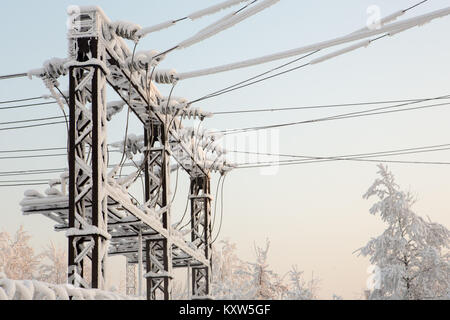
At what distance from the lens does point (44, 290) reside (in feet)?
18.9

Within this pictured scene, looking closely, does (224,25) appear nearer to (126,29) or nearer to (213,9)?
(213,9)

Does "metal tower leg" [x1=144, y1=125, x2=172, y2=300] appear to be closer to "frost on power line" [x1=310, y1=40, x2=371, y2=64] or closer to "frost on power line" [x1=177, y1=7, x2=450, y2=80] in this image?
"frost on power line" [x1=177, y1=7, x2=450, y2=80]

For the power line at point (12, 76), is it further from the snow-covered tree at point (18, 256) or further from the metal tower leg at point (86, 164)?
the snow-covered tree at point (18, 256)

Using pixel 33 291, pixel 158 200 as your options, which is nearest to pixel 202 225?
pixel 158 200

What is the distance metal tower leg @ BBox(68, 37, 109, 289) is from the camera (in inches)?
584

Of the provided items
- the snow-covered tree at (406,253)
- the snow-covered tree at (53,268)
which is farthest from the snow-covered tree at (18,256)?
the snow-covered tree at (406,253)

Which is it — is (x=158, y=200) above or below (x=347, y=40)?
below

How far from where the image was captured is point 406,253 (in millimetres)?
25984

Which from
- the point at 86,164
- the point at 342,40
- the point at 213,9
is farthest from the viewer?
the point at 86,164

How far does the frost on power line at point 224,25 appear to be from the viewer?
12.7 meters

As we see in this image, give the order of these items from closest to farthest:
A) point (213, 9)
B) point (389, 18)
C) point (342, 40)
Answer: point (389, 18) < point (342, 40) < point (213, 9)

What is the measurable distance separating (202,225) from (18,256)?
23.9 metres

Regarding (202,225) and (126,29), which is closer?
(126,29)
